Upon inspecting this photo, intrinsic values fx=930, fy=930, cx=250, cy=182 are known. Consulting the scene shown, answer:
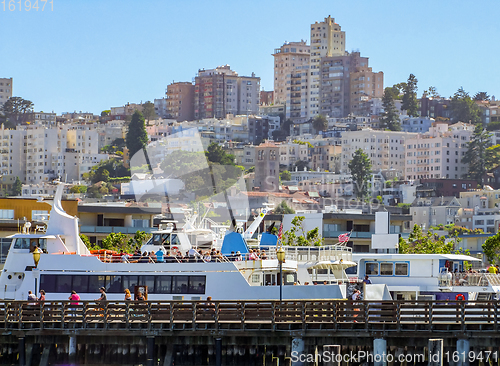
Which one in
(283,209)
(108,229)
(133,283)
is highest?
(133,283)

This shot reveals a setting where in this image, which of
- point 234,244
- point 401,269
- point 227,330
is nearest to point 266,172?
point 401,269

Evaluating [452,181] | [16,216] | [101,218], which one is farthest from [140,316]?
[452,181]

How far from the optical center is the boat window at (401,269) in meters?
41.1

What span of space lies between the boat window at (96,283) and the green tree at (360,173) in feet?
523

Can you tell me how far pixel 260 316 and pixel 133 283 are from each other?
8.09m

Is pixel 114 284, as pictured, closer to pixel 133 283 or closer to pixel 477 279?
pixel 133 283

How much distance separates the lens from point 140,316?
29703 mm

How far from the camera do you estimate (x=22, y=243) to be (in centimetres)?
3694

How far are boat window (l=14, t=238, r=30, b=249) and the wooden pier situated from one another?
272 inches

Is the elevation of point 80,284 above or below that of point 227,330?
above

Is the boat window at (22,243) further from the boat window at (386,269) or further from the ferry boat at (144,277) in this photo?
the boat window at (386,269)

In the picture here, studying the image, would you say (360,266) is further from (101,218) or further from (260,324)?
(101,218)

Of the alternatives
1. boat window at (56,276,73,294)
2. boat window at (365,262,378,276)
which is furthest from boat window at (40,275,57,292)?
boat window at (365,262,378,276)

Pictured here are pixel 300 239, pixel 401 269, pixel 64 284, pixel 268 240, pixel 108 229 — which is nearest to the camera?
pixel 64 284
